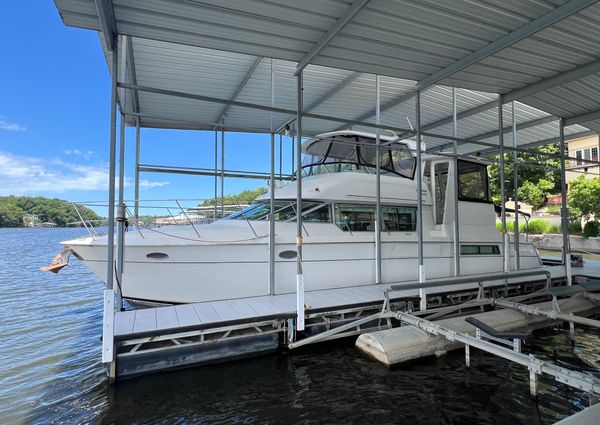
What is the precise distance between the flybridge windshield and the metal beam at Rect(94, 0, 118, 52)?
4000 millimetres

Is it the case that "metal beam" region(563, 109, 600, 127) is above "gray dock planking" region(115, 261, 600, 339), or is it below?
above

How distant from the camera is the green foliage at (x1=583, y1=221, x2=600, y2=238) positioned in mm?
16234

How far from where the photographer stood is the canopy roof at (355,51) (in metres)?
3.62

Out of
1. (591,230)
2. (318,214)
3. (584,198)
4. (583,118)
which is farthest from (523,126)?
(584,198)

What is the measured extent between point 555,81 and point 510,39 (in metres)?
1.94

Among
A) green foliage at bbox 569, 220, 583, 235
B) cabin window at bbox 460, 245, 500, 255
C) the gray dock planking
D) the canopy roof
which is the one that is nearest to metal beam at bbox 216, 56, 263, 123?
the canopy roof

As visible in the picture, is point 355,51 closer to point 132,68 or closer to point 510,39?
point 510,39

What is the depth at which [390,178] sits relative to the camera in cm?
698

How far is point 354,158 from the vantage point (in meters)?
6.90

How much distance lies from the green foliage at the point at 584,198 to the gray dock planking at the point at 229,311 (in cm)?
1644

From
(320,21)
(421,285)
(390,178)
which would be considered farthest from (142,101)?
(421,285)

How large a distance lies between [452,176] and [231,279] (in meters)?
4.89

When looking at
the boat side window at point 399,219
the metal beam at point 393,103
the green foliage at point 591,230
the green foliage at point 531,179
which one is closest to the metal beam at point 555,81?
the metal beam at point 393,103

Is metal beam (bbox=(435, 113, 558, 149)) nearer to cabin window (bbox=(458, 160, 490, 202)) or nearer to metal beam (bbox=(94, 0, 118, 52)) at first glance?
cabin window (bbox=(458, 160, 490, 202))
